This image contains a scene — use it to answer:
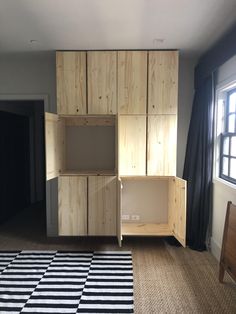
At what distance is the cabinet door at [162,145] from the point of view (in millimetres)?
3590

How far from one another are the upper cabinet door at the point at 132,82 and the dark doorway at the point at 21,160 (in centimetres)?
252

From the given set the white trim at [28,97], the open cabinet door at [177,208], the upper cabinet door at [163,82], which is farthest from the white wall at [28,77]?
the open cabinet door at [177,208]

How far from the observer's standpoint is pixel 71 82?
11.7 feet

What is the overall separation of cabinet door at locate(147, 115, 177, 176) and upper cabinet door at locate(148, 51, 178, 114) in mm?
126

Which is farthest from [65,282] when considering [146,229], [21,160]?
[21,160]

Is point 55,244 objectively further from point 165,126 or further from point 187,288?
point 165,126

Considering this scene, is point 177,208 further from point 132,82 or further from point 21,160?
point 21,160

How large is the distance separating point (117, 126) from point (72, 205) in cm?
120

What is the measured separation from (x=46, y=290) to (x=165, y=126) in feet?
7.54

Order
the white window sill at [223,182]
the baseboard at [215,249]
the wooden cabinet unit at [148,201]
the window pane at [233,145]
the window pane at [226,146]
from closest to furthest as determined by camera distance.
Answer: the white window sill at [223,182]
the window pane at [233,145]
the baseboard at [215,249]
the window pane at [226,146]
the wooden cabinet unit at [148,201]

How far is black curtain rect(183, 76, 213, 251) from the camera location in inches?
139

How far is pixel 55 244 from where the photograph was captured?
383 centimetres

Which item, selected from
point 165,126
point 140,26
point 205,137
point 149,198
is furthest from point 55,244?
point 140,26

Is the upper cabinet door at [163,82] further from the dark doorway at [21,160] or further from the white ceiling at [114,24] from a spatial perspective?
the dark doorway at [21,160]
